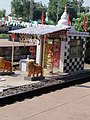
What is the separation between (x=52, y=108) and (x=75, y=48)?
7.72 m

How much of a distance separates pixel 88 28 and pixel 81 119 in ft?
43.5

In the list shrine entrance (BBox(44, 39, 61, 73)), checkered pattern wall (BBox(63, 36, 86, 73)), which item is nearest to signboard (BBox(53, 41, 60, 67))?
shrine entrance (BBox(44, 39, 61, 73))

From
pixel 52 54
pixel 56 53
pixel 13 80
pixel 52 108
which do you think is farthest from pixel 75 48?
pixel 52 108

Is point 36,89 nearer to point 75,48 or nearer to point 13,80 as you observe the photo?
point 13,80

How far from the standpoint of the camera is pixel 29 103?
8.35 meters

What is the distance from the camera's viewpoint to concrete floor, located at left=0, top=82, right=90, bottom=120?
23.6ft

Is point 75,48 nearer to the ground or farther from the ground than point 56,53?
farther from the ground

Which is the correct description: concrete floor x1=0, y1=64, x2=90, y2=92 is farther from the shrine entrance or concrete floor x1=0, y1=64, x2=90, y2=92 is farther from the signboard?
the signboard

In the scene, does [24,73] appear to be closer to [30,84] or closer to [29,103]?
[30,84]

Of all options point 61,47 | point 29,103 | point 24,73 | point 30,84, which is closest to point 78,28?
point 61,47

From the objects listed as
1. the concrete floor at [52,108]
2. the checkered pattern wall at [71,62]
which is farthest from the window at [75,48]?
the concrete floor at [52,108]

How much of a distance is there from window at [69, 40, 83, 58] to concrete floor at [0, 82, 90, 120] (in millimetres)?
5448

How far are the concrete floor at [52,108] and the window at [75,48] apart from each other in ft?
17.9

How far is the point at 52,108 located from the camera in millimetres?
7949
